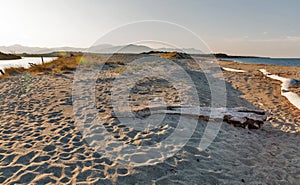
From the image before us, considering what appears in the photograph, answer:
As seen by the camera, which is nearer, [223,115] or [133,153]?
[133,153]

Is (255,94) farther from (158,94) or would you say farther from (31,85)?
(31,85)

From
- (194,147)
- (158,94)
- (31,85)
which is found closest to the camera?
(194,147)

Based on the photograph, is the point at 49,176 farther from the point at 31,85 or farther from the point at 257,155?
the point at 31,85

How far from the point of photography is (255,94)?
37.2ft

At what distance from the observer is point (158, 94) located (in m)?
9.09

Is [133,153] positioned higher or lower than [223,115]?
lower

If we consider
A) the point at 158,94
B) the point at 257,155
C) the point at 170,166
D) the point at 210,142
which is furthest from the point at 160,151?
the point at 158,94

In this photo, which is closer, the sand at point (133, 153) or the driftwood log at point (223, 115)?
the sand at point (133, 153)

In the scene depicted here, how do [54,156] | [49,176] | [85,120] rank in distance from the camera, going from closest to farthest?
1. [49,176]
2. [54,156]
3. [85,120]

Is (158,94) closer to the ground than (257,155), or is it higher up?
higher up

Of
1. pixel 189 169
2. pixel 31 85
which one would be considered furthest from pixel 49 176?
pixel 31 85

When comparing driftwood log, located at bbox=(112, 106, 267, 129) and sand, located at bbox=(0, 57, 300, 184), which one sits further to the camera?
driftwood log, located at bbox=(112, 106, 267, 129)

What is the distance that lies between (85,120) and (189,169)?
11.4ft

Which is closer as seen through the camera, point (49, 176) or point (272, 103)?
point (49, 176)
